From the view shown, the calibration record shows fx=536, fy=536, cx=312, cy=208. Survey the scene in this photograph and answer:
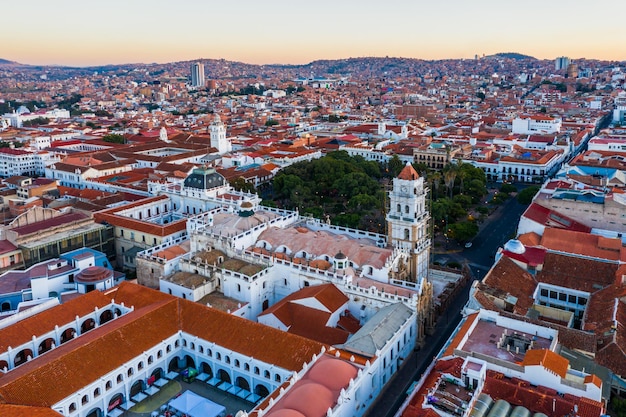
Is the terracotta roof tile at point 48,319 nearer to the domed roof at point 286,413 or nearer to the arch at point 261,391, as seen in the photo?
the arch at point 261,391

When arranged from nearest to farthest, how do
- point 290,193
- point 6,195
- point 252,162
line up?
point 6,195
point 290,193
point 252,162

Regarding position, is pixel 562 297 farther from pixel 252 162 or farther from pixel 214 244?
pixel 252 162

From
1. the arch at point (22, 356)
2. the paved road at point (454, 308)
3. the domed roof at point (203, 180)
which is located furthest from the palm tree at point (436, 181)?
the arch at point (22, 356)

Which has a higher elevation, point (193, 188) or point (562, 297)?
point (193, 188)

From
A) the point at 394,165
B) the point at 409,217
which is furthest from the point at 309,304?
the point at 394,165

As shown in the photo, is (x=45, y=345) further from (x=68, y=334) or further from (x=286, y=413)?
(x=286, y=413)

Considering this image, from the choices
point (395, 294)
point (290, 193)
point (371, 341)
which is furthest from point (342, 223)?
point (371, 341)
